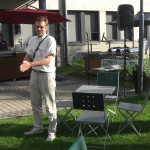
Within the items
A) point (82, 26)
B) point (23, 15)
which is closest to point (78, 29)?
point (82, 26)

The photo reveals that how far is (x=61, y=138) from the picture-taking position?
610 cm

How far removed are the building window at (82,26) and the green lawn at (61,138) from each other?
1194 centimetres

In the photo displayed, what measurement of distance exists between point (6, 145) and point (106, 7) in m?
14.8

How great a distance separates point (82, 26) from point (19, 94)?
9.48m

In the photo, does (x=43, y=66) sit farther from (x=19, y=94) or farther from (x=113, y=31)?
(x=113, y=31)

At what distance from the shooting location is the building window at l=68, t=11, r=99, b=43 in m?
18.6

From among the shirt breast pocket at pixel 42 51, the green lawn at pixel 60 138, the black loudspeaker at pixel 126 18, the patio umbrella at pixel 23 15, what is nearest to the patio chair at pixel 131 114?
the green lawn at pixel 60 138

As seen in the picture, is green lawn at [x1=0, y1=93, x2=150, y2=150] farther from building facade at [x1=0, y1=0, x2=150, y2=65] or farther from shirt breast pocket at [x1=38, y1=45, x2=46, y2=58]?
building facade at [x1=0, y1=0, x2=150, y2=65]

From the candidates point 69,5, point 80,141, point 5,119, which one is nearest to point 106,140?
point 5,119

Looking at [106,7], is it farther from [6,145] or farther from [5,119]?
[6,145]

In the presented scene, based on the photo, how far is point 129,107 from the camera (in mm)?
6461

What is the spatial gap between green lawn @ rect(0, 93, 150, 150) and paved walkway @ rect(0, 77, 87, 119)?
3.29 ft

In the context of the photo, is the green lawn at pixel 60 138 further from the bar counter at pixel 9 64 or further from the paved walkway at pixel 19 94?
the bar counter at pixel 9 64

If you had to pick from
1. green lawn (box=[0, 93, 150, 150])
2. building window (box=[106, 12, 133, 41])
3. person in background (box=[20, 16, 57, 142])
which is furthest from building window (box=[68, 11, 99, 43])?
person in background (box=[20, 16, 57, 142])
